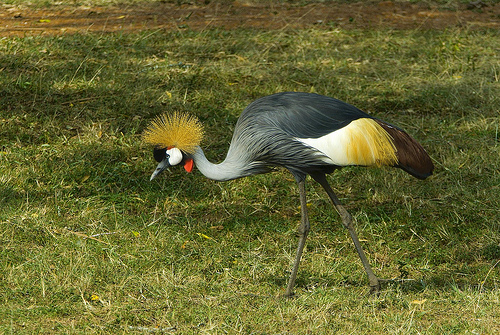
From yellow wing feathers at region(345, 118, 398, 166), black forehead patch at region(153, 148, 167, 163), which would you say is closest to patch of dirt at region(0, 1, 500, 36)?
black forehead patch at region(153, 148, 167, 163)

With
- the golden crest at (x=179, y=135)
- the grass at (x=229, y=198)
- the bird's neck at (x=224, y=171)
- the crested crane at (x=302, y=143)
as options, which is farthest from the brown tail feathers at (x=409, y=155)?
the golden crest at (x=179, y=135)

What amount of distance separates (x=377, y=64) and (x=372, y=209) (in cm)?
273

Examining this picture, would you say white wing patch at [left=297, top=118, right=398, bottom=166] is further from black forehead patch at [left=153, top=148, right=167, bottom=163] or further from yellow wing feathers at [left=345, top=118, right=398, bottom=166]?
black forehead patch at [left=153, top=148, right=167, bottom=163]

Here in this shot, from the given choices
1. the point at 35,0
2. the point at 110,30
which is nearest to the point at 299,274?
the point at 110,30

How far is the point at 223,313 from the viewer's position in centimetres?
385

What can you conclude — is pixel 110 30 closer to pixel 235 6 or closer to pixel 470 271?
pixel 235 6

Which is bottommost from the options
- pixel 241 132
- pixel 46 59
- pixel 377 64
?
pixel 377 64

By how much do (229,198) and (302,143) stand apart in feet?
4.90

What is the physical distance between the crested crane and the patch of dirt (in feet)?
13.6

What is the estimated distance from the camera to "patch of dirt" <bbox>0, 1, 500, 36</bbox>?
8.02 m

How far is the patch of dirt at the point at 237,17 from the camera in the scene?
8023 millimetres

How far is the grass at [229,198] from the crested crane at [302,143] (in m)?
0.44

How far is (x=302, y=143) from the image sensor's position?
3994mm

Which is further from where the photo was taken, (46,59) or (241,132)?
(46,59)
